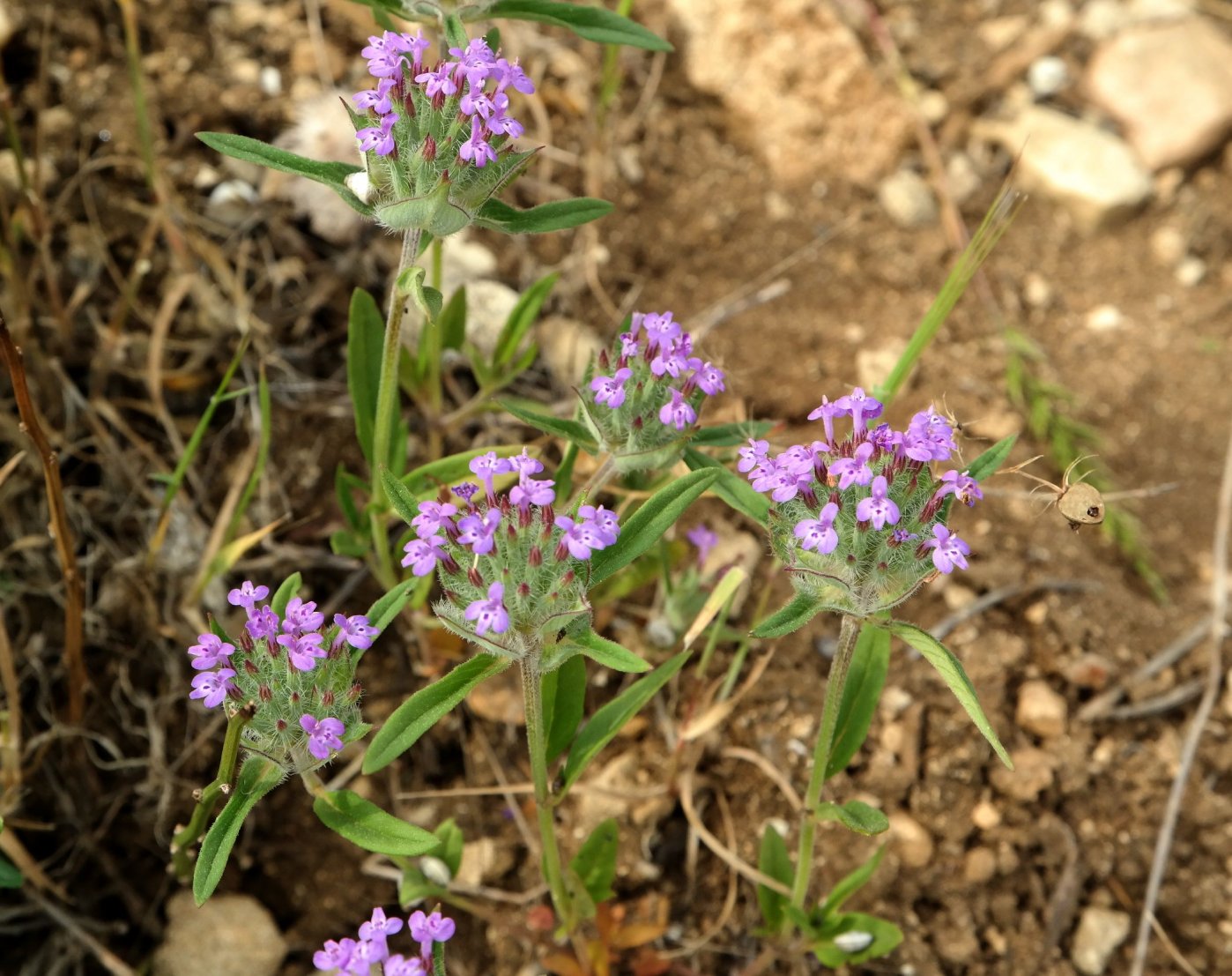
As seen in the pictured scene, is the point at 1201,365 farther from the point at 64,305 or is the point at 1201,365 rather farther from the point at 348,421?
the point at 64,305

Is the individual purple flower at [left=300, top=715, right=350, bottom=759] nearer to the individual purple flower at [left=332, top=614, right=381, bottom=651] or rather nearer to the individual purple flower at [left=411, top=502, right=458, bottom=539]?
the individual purple flower at [left=332, top=614, right=381, bottom=651]

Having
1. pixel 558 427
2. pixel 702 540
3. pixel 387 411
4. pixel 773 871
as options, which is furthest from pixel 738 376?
pixel 773 871

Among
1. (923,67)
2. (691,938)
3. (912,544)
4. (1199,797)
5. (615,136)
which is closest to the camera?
(912,544)

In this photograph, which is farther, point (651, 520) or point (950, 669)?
point (651, 520)

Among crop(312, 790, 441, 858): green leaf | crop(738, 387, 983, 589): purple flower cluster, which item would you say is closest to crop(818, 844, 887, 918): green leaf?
crop(738, 387, 983, 589): purple flower cluster

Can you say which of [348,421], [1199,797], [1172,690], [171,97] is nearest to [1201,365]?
[1172,690]

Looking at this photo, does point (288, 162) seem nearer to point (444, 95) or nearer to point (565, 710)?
point (444, 95)
